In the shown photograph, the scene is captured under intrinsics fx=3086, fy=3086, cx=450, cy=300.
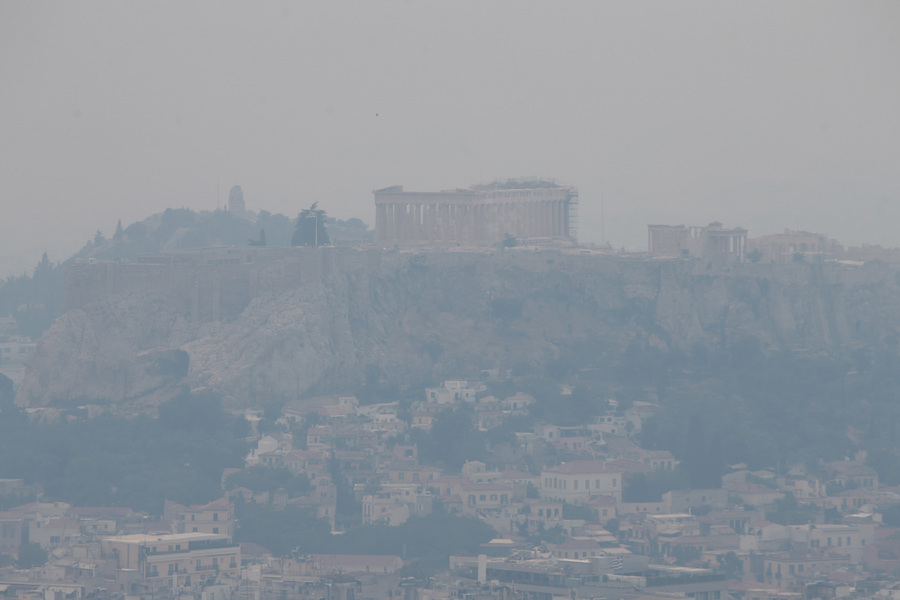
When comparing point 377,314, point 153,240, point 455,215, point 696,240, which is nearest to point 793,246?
point 696,240

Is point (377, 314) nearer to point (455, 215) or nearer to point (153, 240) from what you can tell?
point (455, 215)

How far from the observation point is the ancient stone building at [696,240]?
100 meters

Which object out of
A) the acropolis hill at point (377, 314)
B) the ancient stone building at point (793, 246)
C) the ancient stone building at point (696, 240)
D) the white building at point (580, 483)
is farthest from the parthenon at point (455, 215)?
the white building at point (580, 483)

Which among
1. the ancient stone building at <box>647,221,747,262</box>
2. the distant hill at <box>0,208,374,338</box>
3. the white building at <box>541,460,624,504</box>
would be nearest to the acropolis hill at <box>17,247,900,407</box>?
the ancient stone building at <box>647,221,747,262</box>

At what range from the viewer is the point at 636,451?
3388 inches

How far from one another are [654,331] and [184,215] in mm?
38198

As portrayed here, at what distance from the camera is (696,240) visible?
100 m

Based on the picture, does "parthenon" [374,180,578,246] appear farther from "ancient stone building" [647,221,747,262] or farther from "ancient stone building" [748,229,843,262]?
"ancient stone building" [748,229,843,262]

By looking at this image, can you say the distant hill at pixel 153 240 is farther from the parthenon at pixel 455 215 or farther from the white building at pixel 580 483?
the white building at pixel 580 483

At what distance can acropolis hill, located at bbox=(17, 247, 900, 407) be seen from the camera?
3553 inches

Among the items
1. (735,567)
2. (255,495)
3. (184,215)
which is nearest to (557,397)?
(255,495)

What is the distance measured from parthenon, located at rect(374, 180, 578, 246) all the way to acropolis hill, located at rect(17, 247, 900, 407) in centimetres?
271

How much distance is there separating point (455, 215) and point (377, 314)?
7602mm

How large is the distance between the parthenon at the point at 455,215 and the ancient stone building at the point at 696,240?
4164 mm
